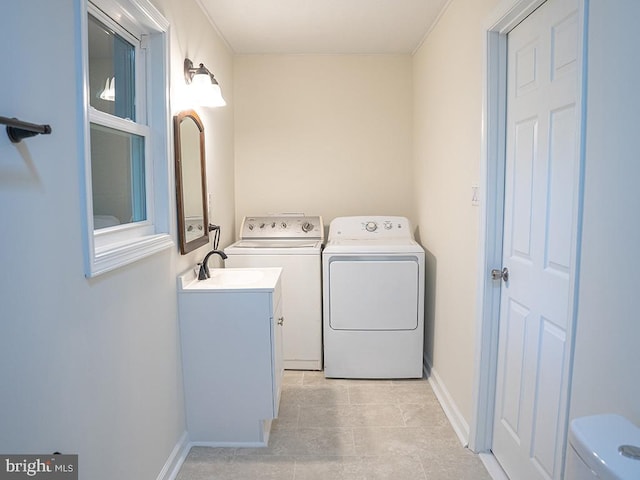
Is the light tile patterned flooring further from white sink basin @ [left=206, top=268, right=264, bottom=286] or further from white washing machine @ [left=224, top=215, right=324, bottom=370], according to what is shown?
white sink basin @ [left=206, top=268, right=264, bottom=286]

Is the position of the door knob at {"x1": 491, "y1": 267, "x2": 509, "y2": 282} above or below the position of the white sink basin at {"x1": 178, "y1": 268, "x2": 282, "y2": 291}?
above

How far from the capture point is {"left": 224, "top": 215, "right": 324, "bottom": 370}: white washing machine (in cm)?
307

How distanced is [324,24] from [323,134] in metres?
0.90

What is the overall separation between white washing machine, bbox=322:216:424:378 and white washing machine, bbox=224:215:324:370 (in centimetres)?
11

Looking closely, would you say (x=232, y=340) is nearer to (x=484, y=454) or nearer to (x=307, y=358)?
(x=307, y=358)

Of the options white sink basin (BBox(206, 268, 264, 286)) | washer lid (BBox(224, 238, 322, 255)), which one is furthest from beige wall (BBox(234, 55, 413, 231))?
white sink basin (BBox(206, 268, 264, 286))

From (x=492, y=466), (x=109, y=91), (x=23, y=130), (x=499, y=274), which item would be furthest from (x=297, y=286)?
(x=23, y=130)

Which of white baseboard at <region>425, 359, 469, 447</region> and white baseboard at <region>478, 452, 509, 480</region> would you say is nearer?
white baseboard at <region>478, 452, 509, 480</region>

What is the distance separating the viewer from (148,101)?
76.5 inches

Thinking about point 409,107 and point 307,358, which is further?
point 409,107

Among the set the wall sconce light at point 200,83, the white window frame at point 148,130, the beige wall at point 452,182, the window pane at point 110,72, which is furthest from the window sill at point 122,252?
the beige wall at point 452,182

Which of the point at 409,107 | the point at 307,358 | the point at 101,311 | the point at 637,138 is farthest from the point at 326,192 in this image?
the point at 637,138

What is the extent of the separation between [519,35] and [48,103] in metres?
1.75

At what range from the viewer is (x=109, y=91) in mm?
1665
